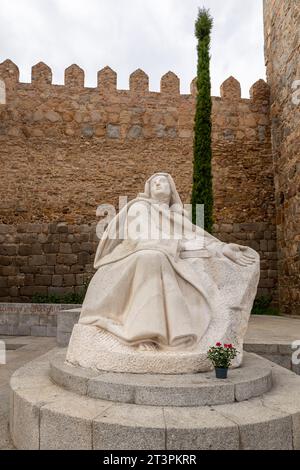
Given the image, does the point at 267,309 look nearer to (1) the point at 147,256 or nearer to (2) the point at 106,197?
(2) the point at 106,197

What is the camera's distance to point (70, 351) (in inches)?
119

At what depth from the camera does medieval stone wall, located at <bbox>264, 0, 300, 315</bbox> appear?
9.81m

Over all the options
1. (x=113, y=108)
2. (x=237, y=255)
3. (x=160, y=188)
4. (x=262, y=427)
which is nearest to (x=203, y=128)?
(x=113, y=108)

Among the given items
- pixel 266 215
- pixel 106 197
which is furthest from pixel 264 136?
pixel 106 197

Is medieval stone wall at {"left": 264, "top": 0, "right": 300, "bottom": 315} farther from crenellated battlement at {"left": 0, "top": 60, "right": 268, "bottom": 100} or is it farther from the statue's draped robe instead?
the statue's draped robe

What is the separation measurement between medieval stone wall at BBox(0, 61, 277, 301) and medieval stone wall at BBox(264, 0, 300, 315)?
41cm

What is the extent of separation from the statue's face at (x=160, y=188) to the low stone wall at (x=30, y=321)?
14.4 feet

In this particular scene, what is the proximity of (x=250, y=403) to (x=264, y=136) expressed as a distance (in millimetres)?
10500

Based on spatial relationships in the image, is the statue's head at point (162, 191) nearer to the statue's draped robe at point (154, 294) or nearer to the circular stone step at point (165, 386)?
the statue's draped robe at point (154, 294)

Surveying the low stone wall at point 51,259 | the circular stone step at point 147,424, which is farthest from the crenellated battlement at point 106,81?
the circular stone step at point 147,424

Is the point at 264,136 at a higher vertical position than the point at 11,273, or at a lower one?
higher

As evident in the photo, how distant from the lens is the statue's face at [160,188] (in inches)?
149

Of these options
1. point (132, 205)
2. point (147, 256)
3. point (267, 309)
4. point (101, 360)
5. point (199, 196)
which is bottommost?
point (267, 309)

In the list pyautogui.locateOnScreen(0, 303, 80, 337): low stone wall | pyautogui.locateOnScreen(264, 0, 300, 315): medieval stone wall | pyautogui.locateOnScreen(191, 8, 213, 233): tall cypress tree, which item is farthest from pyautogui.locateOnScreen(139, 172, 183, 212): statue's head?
pyautogui.locateOnScreen(264, 0, 300, 315): medieval stone wall
